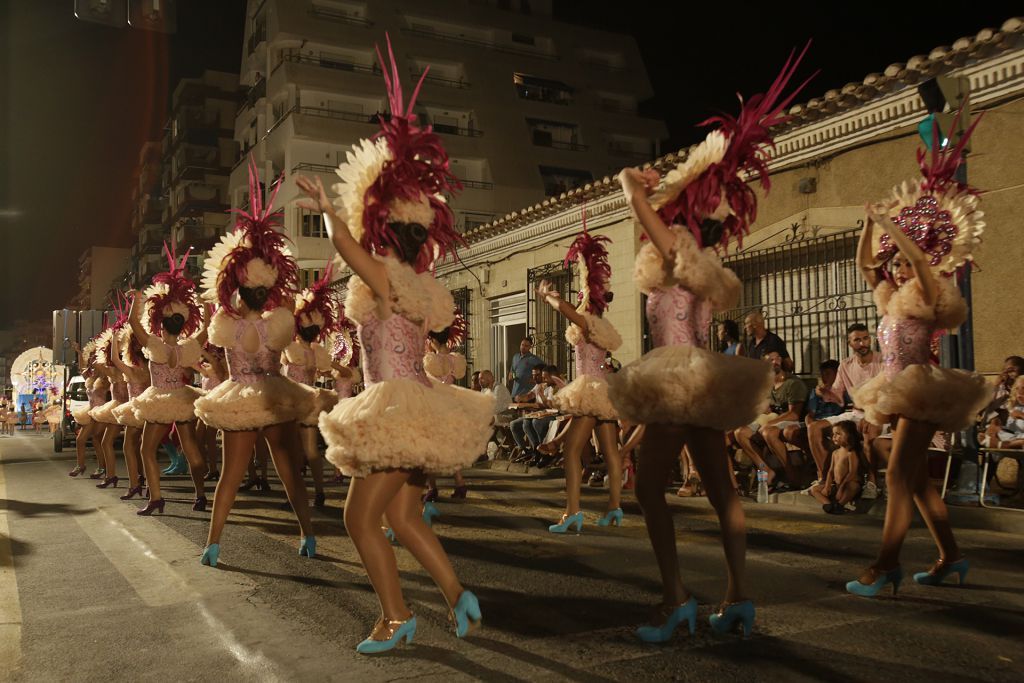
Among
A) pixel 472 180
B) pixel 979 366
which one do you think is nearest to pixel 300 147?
pixel 472 180

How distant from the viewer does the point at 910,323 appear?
5.03 metres

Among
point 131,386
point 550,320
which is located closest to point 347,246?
point 131,386

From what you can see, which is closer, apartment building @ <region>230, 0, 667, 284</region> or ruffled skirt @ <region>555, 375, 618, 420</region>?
ruffled skirt @ <region>555, 375, 618, 420</region>

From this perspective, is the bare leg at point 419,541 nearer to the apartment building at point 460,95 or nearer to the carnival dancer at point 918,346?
the carnival dancer at point 918,346

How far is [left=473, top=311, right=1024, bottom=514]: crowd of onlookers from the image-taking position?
8.38 meters

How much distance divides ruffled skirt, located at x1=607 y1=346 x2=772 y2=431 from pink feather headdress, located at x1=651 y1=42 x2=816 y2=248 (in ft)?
2.26

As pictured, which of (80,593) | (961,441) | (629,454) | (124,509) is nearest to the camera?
(80,593)

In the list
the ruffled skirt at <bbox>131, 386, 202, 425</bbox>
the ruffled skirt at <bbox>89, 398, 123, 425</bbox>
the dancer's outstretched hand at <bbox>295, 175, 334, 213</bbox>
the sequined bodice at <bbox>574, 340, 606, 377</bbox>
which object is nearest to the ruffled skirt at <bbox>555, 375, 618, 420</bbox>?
the sequined bodice at <bbox>574, 340, 606, 377</bbox>

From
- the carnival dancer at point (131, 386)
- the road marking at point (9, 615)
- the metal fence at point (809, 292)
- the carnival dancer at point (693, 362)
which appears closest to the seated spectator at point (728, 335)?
the metal fence at point (809, 292)

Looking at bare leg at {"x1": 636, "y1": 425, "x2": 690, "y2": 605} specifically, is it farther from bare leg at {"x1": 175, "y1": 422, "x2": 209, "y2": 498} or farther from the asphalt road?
bare leg at {"x1": 175, "y1": 422, "x2": 209, "y2": 498}

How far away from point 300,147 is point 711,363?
3165 cm

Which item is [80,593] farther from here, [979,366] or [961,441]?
[979,366]

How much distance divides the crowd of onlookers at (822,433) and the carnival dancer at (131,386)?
19.6ft

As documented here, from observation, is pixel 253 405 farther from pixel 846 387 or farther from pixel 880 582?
pixel 846 387
